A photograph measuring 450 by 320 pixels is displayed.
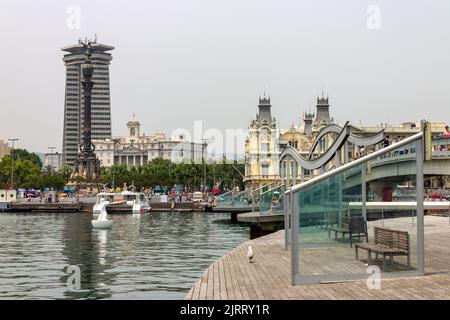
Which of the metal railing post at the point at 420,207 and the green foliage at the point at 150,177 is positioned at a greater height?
the green foliage at the point at 150,177

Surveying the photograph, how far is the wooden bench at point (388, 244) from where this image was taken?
656 inches

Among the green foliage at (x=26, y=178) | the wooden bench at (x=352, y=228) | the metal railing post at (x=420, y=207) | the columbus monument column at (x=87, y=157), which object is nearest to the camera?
the wooden bench at (x=352, y=228)

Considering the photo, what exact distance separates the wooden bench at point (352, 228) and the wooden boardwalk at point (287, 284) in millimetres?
611

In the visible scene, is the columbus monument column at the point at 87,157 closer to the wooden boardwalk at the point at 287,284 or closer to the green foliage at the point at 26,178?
the green foliage at the point at 26,178

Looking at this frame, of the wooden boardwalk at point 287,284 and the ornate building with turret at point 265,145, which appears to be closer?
the wooden boardwalk at point 287,284

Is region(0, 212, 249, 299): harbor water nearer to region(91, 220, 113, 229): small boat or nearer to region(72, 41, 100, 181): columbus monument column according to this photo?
region(91, 220, 113, 229): small boat

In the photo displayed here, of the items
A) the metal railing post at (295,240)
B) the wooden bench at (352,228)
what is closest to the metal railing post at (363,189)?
the wooden bench at (352,228)

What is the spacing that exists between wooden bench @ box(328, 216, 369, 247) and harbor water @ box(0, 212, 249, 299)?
25.5 ft

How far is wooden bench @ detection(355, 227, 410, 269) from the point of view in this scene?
1667cm

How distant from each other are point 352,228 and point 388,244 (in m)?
1.18

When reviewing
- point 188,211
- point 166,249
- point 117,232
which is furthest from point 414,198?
point 188,211

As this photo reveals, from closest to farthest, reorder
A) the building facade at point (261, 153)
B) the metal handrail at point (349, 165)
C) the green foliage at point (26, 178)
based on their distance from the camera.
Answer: the metal handrail at point (349, 165) < the building facade at point (261, 153) < the green foliage at point (26, 178)
